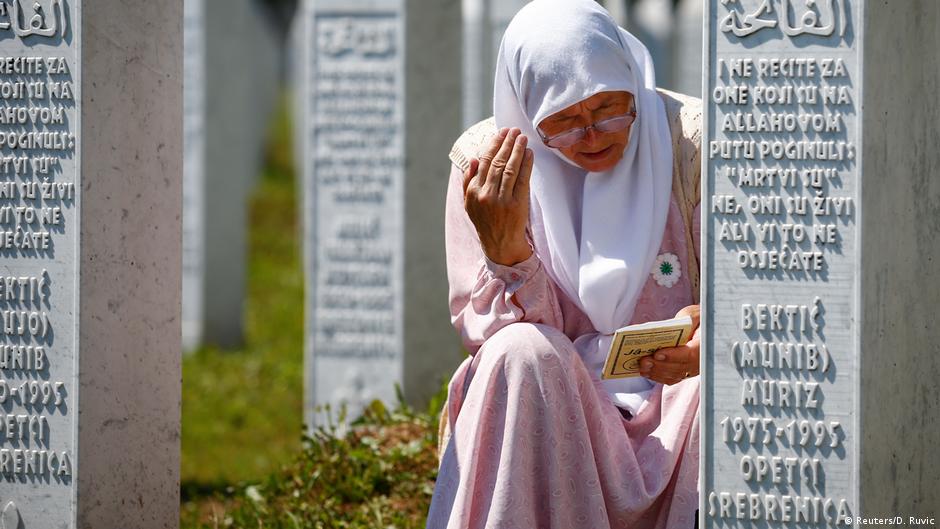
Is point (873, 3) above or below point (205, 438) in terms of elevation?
above

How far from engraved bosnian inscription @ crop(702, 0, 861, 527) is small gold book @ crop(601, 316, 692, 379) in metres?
0.12

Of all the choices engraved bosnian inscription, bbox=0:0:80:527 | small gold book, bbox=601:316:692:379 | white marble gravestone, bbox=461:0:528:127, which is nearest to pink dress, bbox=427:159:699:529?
small gold book, bbox=601:316:692:379

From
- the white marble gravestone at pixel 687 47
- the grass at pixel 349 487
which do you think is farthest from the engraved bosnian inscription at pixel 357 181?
the white marble gravestone at pixel 687 47

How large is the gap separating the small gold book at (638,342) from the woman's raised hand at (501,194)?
40 cm

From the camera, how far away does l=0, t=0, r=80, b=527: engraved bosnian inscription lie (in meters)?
4.04

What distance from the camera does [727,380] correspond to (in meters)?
3.60

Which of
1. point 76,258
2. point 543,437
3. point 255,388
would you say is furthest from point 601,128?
point 255,388

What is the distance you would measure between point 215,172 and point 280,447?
3.50 metres

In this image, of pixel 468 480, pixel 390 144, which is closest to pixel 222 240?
pixel 390 144

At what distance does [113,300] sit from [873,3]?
88.8 inches

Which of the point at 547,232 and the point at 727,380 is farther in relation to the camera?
the point at 547,232

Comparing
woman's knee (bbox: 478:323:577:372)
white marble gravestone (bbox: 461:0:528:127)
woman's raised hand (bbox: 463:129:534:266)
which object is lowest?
woman's knee (bbox: 478:323:577:372)

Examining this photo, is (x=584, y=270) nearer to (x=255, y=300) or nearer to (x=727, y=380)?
(x=727, y=380)

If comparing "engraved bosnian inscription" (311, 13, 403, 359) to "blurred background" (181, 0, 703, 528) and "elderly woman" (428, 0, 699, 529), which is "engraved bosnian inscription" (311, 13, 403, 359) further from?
"elderly woman" (428, 0, 699, 529)
